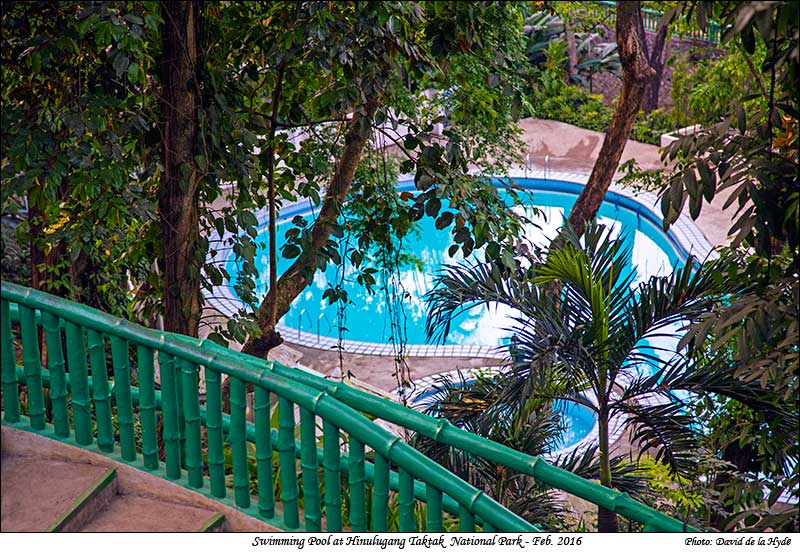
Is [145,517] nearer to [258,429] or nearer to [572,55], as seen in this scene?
[258,429]

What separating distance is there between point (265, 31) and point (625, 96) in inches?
135

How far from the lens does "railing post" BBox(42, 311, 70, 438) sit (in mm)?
2805

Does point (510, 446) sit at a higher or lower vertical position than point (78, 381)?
lower

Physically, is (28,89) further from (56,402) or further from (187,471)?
(187,471)

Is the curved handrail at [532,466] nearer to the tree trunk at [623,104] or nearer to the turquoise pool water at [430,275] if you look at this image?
the tree trunk at [623,104]

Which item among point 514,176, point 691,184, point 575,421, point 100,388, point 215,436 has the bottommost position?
point 575,421

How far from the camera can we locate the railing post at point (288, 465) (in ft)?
8.64

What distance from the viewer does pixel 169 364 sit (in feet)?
9.00

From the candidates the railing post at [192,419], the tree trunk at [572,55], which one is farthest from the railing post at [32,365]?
the tree trunk at [572,55]

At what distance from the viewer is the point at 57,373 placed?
291 cm

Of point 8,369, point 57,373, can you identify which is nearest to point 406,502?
point 57,373

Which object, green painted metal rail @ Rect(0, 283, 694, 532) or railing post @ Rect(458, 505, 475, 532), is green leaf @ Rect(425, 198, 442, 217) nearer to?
green painted metal rail @ Rect(0, 283, 694, 532)

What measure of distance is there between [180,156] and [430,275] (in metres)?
5.13

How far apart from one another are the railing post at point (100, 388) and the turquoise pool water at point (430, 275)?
4.99m
